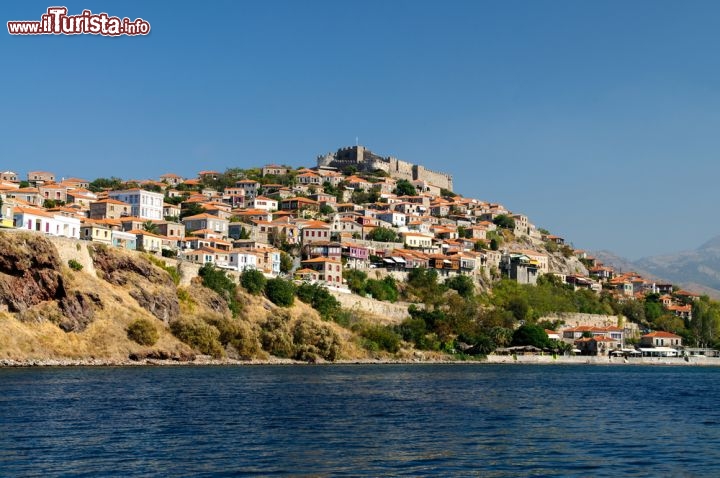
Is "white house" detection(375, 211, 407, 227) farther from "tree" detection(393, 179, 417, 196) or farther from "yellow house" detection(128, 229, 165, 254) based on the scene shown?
"yellow house" detection(128, 229, 165, 254)

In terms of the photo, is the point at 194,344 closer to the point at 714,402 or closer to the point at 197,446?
the point at 714,402

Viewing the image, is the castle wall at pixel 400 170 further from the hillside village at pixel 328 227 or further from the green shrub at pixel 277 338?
the green shrub at pixel 277 338

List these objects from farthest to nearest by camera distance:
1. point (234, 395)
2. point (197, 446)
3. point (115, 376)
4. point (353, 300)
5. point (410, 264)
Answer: point (410, 264), point (353, 300), point (115, 376), point (234, 395), point (197, 446)

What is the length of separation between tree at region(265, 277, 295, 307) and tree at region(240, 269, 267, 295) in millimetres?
809

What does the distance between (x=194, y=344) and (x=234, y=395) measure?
29069 mm

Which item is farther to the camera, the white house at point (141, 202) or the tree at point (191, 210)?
the tree at point (191, 210)

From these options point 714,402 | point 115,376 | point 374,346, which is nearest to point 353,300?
point 374,346

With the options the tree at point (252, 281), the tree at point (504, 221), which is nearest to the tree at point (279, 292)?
the tree at point (252, 281)

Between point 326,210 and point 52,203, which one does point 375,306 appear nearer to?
point 326,210

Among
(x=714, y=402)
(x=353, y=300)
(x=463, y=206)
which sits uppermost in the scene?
(x=463, y=206)

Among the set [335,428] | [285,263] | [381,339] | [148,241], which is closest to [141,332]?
[148,241]

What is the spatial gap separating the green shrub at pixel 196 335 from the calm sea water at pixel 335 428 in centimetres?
1687

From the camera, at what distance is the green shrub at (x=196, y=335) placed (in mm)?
71625

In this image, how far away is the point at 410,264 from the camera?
112m
